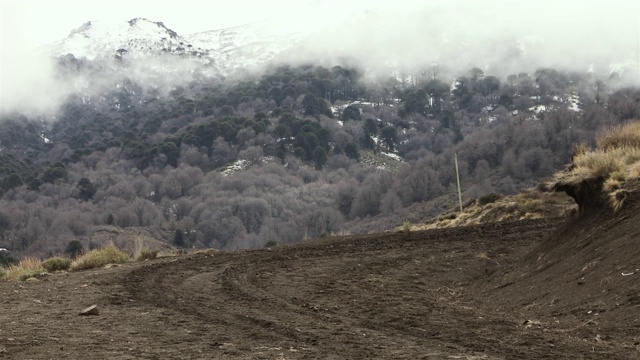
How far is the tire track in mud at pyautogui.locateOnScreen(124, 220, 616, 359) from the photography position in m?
8.28

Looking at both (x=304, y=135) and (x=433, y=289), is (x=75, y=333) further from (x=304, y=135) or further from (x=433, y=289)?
(x=304, y=135)

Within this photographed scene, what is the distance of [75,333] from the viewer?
29.7 ft

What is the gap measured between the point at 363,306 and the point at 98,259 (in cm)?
1154

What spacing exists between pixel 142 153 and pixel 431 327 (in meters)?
170

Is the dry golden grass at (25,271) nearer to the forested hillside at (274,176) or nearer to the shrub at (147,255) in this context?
the shrub at (147,255)

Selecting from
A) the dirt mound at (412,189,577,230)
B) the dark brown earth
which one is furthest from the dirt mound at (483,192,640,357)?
the dirt mound at (412,189,577,230)

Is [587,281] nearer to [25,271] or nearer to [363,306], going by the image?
[363,306]

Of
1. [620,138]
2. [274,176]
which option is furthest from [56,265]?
[274,176]

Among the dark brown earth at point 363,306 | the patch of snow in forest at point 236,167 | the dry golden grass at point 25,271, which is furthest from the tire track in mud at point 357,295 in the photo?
the patch of snow in forest at point 236,167

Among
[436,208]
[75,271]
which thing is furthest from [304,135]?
[75,271]

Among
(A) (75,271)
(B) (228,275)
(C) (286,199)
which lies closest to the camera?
(B) (228,275)

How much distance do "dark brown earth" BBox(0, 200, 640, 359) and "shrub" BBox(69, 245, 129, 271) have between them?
73.0 inches

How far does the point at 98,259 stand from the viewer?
20594 millimetres

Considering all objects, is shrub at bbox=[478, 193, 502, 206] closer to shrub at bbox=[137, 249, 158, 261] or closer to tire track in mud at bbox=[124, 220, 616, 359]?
tire track in mud at bbox=[124, 220, 616, 359]
